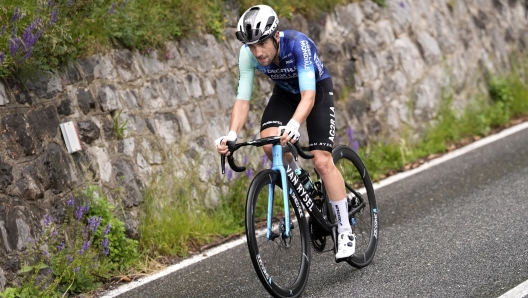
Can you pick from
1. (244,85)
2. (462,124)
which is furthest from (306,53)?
(462,124)

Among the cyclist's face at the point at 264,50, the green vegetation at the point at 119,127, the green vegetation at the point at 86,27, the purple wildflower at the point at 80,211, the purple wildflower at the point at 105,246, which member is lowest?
the purple wildflower at the point at 105,246

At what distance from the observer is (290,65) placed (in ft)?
19.7

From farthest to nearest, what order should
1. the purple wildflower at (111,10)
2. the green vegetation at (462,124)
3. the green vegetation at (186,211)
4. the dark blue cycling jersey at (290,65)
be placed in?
the green vegetation at (462,124), the purple wildflower at (111,10), the green vegetation at (186,211), the dark blue cycling jersey at (290,65)

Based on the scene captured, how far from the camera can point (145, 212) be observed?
770 cm

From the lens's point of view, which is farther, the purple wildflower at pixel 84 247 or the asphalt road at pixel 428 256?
the purple wildflower at pixel 84 247

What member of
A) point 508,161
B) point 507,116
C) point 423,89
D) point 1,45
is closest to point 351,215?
point 1,45

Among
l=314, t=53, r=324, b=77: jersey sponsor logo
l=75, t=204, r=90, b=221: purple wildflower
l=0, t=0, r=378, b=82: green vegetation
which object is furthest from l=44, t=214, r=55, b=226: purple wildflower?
l=314, t=53, r=324, b=77: jersey sponsor logo

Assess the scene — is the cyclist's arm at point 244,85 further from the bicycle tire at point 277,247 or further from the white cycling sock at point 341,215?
the white cycling sock at point 341,215

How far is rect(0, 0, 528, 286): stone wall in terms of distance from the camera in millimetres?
6855

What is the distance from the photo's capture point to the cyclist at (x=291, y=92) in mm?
5699

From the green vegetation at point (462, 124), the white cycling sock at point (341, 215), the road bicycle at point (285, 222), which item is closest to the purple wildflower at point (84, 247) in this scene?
the road bicycle at point (285, 222)

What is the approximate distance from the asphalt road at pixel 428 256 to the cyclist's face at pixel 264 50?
67.3 inches

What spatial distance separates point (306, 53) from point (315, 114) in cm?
54

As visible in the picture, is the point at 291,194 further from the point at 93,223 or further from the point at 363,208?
the point at 93,223
